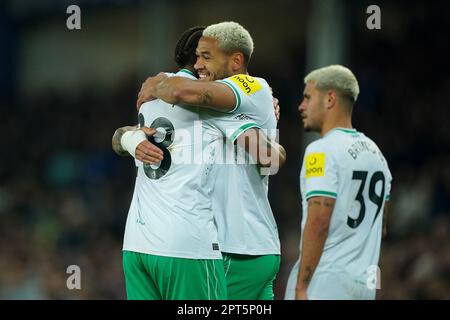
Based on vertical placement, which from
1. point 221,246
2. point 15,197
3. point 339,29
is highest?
point 339,29

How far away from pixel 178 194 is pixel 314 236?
2.51 ft

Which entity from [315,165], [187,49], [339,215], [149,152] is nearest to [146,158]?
[149,152]

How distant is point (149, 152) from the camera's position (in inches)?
219

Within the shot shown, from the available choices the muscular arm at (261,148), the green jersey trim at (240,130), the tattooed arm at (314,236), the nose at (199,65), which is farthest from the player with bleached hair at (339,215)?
the nose at (199,65)

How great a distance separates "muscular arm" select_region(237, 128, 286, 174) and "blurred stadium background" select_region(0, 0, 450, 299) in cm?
545

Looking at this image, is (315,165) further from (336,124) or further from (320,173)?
(336,124)

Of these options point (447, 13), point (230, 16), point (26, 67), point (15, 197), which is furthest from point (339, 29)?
point (26, 67)

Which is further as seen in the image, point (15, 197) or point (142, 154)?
point (15, 197)

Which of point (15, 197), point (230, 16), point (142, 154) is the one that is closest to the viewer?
point (142, 154)

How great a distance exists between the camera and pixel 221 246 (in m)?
5.73

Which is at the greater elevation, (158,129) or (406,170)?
(158,129)

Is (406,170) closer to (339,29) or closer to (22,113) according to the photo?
(339,29)

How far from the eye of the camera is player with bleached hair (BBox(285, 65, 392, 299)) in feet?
18.4

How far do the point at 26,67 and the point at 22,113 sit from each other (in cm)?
170
